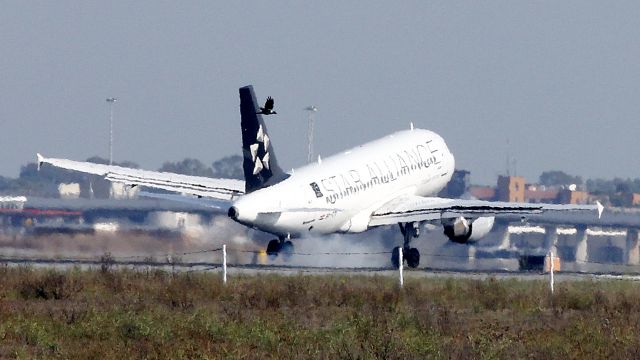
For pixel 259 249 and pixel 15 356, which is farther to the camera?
pixel 259 249

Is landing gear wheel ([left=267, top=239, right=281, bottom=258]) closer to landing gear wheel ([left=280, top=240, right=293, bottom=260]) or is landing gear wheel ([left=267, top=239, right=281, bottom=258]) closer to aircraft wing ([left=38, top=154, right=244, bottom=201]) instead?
landing gear wheel ([left=280, top=240, right=293, bottom=260])

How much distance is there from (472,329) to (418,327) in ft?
3.81

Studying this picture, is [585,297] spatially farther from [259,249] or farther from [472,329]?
[259,249]

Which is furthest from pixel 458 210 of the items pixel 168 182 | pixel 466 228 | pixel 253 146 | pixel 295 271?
pixel 168 182

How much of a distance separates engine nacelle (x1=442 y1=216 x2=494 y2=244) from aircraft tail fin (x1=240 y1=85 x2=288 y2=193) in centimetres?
949

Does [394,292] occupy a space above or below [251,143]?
below

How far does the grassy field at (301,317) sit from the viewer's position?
1193 inches

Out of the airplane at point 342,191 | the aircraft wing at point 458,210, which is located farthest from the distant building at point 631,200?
the aircraft wing at point 458,210

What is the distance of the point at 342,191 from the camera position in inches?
2594

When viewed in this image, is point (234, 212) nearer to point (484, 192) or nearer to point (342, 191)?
point (342, 191)

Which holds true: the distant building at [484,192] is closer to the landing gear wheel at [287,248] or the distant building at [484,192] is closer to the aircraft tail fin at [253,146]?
the landing gear wheel at [287,248]

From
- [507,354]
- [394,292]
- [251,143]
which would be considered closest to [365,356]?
[507,354]

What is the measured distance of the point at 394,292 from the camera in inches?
1769

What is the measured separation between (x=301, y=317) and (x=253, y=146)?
77.4 ft
